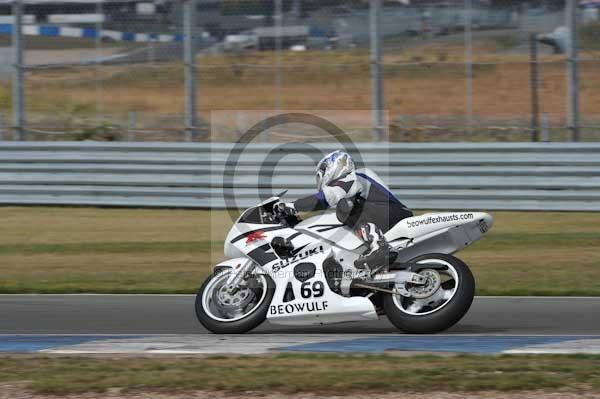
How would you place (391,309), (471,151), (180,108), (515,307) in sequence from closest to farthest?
(391,309) → (515,307) → (471,151) → (180,108)

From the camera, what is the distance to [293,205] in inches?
336

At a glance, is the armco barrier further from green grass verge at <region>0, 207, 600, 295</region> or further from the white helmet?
the white helmet

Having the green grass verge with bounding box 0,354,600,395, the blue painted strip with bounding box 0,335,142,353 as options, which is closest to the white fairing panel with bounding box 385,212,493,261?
the green grass verge with bounding box 0,354,600,395

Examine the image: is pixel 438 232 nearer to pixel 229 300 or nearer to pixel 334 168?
pixel 334 168

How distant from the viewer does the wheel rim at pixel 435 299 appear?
8258mm

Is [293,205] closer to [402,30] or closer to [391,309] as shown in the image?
[391,309]

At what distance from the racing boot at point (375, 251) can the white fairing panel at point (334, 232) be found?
77 millimetres

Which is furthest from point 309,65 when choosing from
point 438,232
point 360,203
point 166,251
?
point 438,232

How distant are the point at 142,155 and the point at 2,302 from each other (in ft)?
23.6

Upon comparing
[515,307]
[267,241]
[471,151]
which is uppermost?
[471,151]

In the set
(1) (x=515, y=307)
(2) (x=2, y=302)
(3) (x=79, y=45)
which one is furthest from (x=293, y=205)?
(3) (x=79, y=45)

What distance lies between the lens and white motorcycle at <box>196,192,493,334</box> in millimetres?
8391

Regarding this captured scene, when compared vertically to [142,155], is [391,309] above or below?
below

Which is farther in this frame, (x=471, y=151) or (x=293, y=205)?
(x=471, y=151)
